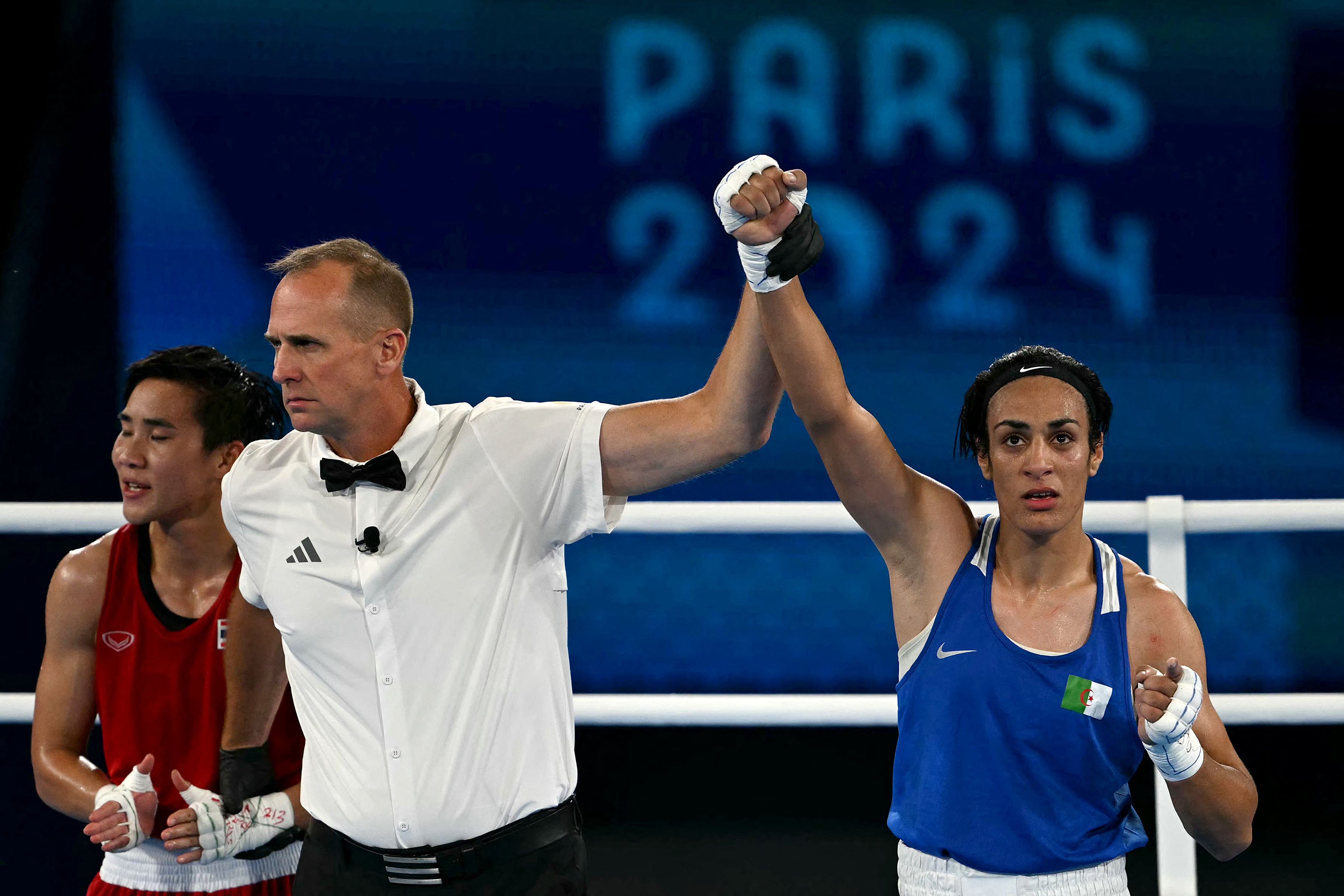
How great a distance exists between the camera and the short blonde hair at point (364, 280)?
1.74m

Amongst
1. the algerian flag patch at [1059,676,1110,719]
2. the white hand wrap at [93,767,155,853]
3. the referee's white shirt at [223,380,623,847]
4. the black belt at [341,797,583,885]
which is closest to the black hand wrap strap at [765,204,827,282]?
the referee's white shirt at [223,380,623,847]

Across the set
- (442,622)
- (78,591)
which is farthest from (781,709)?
(78,591)

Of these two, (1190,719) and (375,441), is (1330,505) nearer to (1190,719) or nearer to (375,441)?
(1190,719)

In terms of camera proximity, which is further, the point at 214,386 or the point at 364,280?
the point at 214,386

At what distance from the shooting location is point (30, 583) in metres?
3.90

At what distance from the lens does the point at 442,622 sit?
1657 millimetres

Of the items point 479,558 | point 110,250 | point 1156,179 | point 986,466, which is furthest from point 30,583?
point 1156,179

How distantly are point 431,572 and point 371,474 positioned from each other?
Answer: 0.53ft

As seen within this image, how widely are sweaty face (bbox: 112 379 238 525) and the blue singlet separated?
1191 millimetres

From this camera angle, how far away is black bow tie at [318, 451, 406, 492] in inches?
66.9

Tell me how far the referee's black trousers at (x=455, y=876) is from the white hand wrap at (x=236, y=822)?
0.15m

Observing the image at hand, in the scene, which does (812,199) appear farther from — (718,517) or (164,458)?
(164,458)

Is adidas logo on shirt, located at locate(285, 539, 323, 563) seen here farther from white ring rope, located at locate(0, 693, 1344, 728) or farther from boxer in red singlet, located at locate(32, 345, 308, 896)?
white ring rope, located at locate(0, 693, 1344, 728)

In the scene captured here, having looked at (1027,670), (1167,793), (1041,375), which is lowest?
(1167,793)
